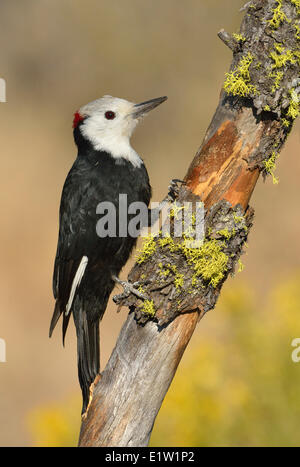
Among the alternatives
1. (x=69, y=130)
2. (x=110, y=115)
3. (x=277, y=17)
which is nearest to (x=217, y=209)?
(x=277, y=17)

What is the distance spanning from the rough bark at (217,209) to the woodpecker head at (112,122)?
3.46 feet

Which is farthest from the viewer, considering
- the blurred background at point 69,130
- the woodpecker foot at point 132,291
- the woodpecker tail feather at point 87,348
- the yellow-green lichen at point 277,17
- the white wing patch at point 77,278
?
the blurred background at point 69,130

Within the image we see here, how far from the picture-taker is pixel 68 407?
4.07 metres

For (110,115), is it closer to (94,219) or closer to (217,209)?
(94,219)

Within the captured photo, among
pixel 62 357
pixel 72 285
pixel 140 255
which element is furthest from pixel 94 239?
pixel 62 357

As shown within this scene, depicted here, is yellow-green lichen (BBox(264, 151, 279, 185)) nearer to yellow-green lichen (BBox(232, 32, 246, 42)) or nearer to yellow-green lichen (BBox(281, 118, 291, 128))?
yellow-green lichen (BBox(281, 118, 291, 128))

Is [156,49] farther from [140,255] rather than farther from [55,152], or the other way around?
[140,255]

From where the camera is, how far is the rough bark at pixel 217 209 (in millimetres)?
2500

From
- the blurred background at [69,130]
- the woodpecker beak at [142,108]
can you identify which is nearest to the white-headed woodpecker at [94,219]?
Answer: the woodpecker beak at [142,108]

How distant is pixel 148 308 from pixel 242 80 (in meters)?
1.02

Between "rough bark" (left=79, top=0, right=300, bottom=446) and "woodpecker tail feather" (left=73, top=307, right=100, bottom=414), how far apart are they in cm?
71

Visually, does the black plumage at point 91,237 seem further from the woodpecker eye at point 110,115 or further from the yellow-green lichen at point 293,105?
the yellow-green lichen at point 293,105

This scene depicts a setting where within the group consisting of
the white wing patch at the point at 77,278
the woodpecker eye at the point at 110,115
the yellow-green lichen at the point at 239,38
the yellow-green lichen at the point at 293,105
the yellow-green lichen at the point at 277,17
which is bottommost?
the white wing patch at the point at 77,278

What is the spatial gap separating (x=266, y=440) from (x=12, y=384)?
136 inches
